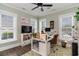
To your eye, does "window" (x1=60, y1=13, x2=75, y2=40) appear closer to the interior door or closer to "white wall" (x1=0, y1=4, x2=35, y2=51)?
the interior door

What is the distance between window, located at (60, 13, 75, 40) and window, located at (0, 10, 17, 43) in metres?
0.96

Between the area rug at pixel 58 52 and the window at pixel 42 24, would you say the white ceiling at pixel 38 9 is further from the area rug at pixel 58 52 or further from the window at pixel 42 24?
the area rug at pixel 58 52

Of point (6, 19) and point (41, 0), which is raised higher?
point (41, 0)

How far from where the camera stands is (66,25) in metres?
1.63

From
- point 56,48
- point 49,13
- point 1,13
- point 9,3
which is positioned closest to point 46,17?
point 49,13

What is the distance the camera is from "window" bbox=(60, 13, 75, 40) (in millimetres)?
1573

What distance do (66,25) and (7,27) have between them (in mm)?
1181

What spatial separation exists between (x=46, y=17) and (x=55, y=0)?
377mm

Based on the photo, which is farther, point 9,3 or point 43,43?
point 43,43

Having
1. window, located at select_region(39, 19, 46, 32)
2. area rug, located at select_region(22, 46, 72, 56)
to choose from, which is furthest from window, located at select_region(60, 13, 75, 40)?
window, located at select_region(39, 19, 46, 32)

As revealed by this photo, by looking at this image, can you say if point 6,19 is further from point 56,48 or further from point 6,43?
point 56,48

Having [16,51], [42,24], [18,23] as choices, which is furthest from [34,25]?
[16,51]

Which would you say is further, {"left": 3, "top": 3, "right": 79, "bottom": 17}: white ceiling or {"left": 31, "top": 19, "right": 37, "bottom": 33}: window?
{"left": 31, "top": 19, "right": 37, "bottom": 33}: window

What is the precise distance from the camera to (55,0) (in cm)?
158
